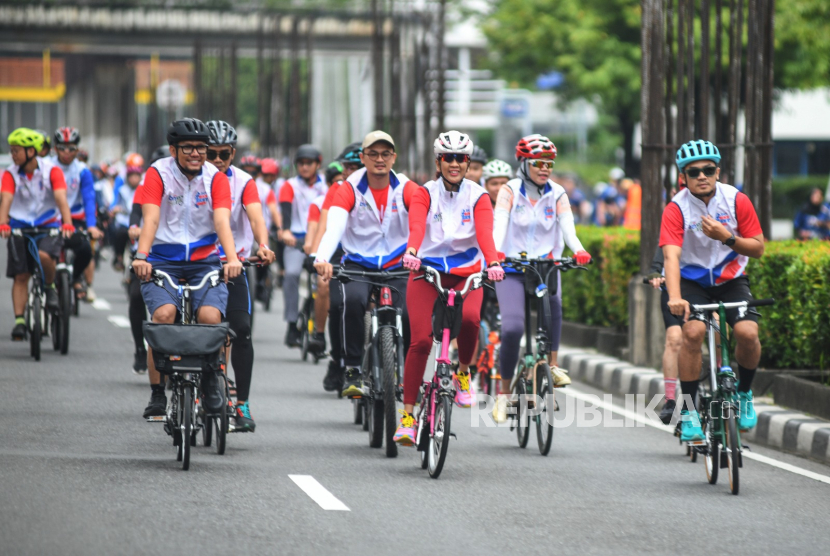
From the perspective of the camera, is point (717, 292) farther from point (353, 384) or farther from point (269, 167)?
point (269, 167)

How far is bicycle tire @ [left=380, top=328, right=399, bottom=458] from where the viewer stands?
866 cm

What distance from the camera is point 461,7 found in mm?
52125

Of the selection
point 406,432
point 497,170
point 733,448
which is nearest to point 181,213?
point 406,432

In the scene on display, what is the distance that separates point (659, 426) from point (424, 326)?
314 cm

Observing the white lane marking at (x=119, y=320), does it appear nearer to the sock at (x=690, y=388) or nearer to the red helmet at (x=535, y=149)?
the red helmet at (x=535, y=149)

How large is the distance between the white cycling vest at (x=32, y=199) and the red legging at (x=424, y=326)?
18.3 ft

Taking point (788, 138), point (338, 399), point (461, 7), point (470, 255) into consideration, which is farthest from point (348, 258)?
point (788, 138)

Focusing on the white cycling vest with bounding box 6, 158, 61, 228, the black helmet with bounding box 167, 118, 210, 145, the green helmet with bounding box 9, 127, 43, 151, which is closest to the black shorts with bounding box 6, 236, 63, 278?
the white cycling vest with bounding box 6, 158, 61, 228

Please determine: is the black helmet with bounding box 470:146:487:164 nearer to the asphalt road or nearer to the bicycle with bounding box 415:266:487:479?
the asphalt road

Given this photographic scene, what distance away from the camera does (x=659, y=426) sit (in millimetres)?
10969

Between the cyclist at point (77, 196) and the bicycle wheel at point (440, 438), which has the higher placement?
the cyclist at point (77, 196)

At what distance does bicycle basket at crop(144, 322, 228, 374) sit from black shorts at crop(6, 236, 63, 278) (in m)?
5.34

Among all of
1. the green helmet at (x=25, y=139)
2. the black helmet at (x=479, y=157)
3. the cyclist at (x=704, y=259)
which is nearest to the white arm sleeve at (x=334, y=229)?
the cyclist at (x=704, y=259)

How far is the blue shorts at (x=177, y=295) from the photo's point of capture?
28.0 feet
